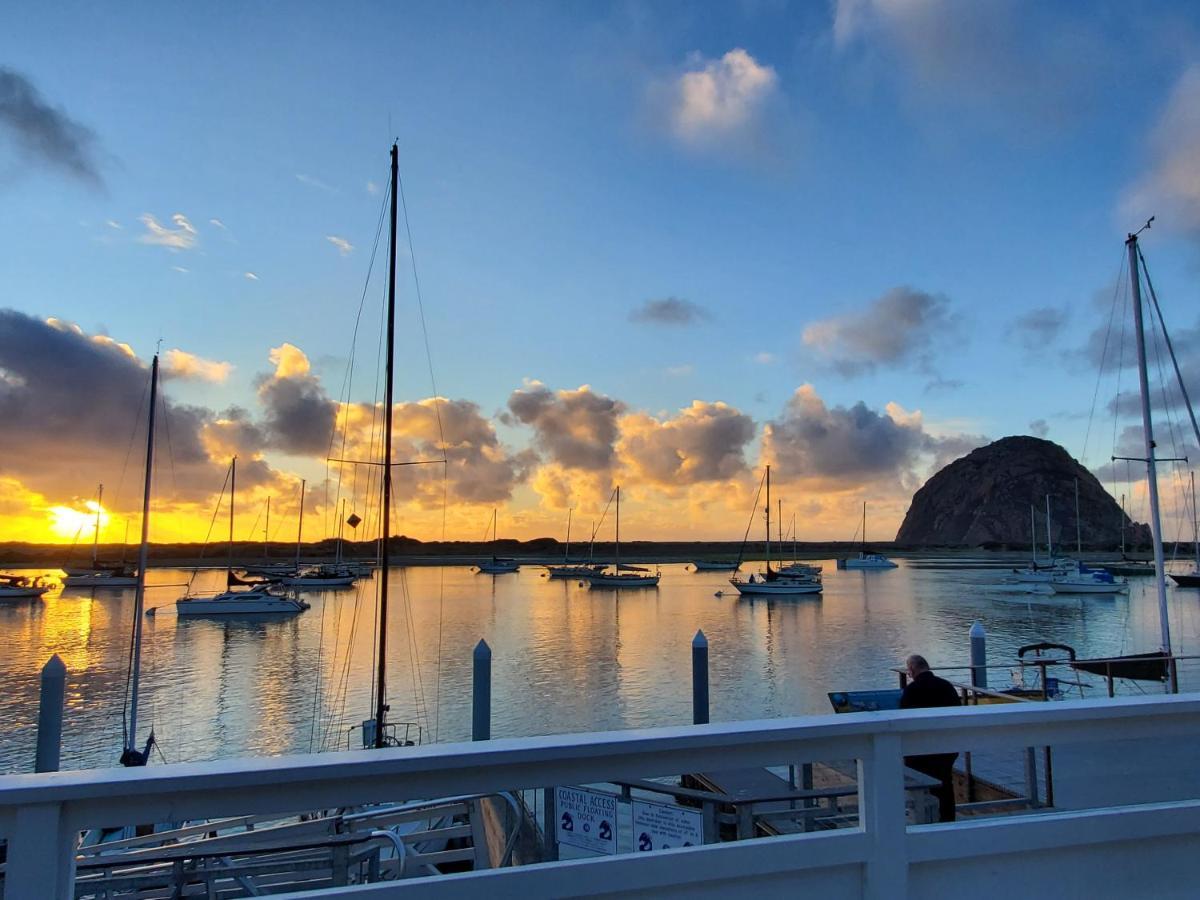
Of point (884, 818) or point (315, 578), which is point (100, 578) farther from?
point (884, 818)

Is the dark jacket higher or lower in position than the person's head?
lower

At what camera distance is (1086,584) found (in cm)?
7050

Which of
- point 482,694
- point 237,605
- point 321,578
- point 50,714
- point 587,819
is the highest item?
point 321,578

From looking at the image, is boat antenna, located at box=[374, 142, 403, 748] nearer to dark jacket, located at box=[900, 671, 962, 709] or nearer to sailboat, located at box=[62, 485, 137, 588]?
dark jacket, located at box=[900, 671, 962, 709]

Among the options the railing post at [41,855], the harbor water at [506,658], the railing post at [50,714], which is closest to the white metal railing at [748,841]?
the railing post at [41,855]

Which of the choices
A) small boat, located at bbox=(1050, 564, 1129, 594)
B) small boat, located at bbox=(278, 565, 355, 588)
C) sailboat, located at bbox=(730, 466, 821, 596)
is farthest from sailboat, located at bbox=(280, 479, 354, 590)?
small boat, located at bbox=(1050, 564, 1129, 594)

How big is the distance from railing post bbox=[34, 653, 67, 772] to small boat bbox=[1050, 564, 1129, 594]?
78251 millimetres

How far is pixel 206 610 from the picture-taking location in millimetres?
56750

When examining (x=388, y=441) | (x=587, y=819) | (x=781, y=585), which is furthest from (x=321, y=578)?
(x=587, y=819)

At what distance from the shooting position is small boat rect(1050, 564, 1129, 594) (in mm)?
69188

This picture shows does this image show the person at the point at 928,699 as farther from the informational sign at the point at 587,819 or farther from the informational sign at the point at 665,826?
the informational sign at the point at 587,819

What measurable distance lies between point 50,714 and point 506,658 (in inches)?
969

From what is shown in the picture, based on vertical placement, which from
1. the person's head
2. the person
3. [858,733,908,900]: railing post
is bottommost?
the person

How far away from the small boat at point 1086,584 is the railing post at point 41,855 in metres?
81.9
